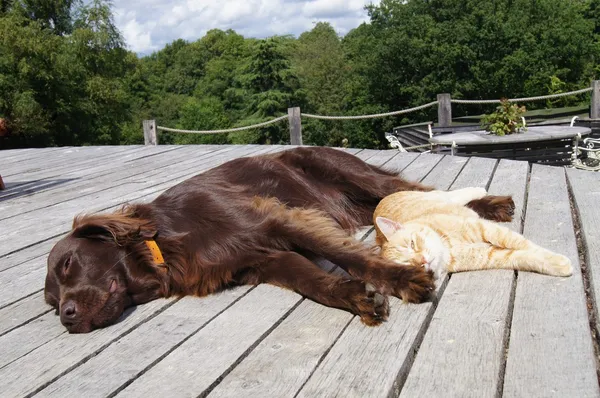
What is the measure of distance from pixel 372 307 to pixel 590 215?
1738 millimetres

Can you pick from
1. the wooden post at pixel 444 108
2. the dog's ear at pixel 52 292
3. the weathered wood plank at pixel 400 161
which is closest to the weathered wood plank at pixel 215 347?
the dog's ear at pixel 52 292

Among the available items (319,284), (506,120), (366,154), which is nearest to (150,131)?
(366,154)

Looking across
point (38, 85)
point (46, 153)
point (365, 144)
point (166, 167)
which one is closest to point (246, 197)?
point (166, 167)

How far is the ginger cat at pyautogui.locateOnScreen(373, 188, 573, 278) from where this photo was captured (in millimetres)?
2426

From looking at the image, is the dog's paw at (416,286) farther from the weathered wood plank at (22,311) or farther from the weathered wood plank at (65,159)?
the weathered wood plank at (65,159)

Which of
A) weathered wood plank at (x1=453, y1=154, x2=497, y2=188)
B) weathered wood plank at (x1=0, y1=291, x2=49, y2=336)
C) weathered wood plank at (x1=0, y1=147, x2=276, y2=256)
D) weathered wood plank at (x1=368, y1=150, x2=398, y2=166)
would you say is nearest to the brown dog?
weathered wood plank at (x1=0, y1=291, x2=49, y2=336)

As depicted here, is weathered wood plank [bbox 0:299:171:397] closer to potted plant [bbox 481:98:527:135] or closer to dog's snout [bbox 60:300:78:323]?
dog's snout [bbox 60:300:78:323]

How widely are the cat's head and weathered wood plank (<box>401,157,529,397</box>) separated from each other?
107mm

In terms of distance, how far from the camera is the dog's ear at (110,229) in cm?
246

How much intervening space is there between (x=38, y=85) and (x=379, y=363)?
101 feet

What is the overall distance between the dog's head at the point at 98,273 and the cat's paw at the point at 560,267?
157 cm

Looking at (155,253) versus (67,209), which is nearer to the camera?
(155,253)

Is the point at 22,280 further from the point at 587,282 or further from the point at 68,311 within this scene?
the point at 587,282

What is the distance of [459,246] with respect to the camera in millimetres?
2598
